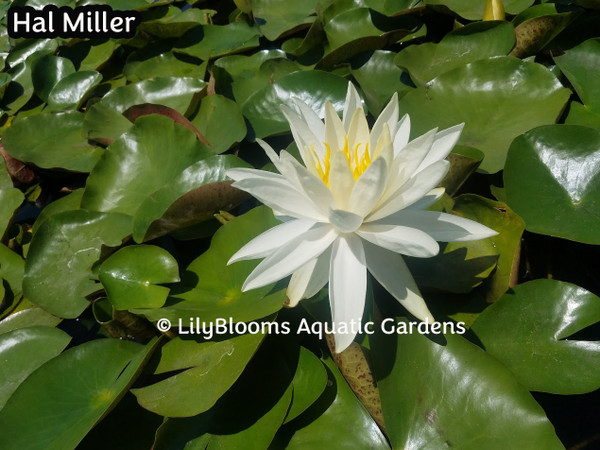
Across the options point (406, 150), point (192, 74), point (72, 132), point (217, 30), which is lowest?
point (72, 132)

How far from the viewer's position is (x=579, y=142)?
144 centimetres

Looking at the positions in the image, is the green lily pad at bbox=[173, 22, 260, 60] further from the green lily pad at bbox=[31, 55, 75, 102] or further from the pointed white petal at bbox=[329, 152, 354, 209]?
the pointed white petal at bbox=[329, 152, 354, 209]

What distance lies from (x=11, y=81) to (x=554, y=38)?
2763 millimetres

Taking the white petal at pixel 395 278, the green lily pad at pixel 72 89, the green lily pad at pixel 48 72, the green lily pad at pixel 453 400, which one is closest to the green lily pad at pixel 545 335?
the green lily pad at pixel 453 400

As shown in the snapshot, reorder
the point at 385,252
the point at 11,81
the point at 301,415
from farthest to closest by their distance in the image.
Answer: the point at 11,81, the point at 301,415, the point at 385,252

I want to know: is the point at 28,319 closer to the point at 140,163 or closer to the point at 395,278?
the point at 140,163

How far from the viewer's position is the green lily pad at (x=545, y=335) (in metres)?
1.16

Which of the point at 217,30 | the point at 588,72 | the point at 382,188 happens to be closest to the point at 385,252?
the point at 382,188

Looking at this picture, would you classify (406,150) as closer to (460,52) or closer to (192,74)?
(460,52)

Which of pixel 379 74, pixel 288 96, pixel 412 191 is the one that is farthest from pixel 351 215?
pixel 379 74

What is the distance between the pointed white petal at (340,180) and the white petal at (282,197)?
0.05m

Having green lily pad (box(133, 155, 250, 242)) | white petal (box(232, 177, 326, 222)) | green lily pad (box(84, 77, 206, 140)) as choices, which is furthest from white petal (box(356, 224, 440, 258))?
green lily pad (box(84, 77, 206, 140))

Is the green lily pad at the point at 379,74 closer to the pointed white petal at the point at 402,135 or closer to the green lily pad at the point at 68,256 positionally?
the pointed white petal at the point at 402,135

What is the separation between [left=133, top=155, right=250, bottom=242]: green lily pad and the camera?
1452mm
